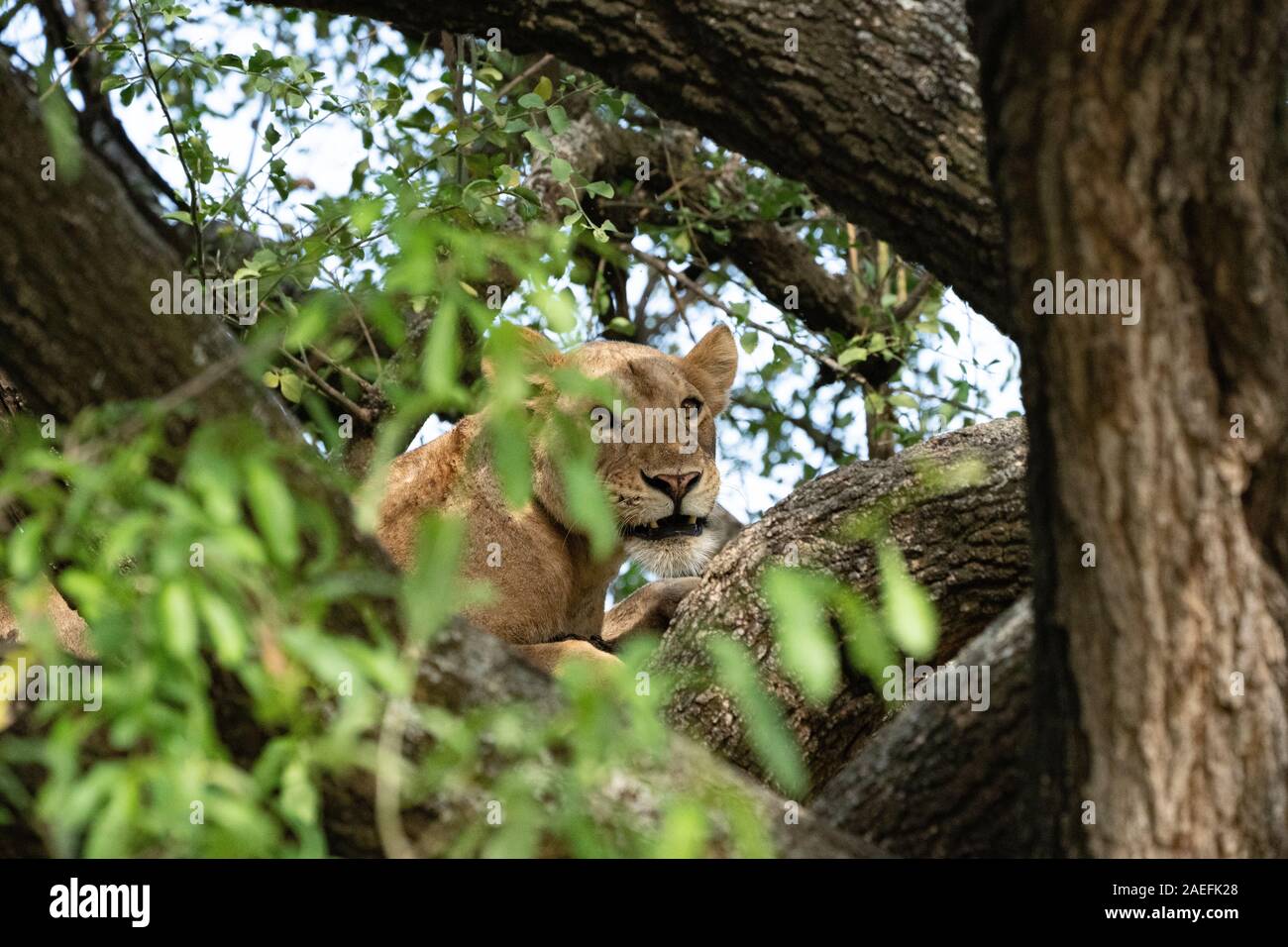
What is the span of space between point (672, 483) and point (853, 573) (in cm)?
137

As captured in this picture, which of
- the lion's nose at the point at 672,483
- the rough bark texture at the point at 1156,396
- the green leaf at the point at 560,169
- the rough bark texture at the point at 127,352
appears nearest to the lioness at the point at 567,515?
the lion's nose at the point at 672,483

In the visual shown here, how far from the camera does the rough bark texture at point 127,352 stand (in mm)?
2717

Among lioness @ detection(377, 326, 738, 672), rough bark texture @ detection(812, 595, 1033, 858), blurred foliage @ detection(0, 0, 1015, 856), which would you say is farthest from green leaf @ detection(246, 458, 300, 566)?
lioness @ detection(377, 326, 738, 672)

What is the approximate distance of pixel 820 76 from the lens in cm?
374

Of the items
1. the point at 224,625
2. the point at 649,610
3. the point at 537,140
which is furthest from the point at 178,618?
the point at 649,610

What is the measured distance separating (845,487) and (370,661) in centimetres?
308

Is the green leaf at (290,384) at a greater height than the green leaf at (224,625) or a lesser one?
greater

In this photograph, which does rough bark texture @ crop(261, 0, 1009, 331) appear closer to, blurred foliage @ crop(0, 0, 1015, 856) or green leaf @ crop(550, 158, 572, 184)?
blurred foliage @ crop(0, 0, 1015, 856)

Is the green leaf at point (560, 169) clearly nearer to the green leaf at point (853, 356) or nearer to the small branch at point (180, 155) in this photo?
the small branch at point (180, 155)

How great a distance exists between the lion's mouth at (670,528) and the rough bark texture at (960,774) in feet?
9.26

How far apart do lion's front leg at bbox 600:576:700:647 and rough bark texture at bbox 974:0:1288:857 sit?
3536mm

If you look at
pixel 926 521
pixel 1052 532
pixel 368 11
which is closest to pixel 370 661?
pixel 1052 532

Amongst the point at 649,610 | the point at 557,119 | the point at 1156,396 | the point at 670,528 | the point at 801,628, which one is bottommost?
the point at 801,628

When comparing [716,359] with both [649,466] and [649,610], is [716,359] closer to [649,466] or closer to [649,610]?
[649,466]
